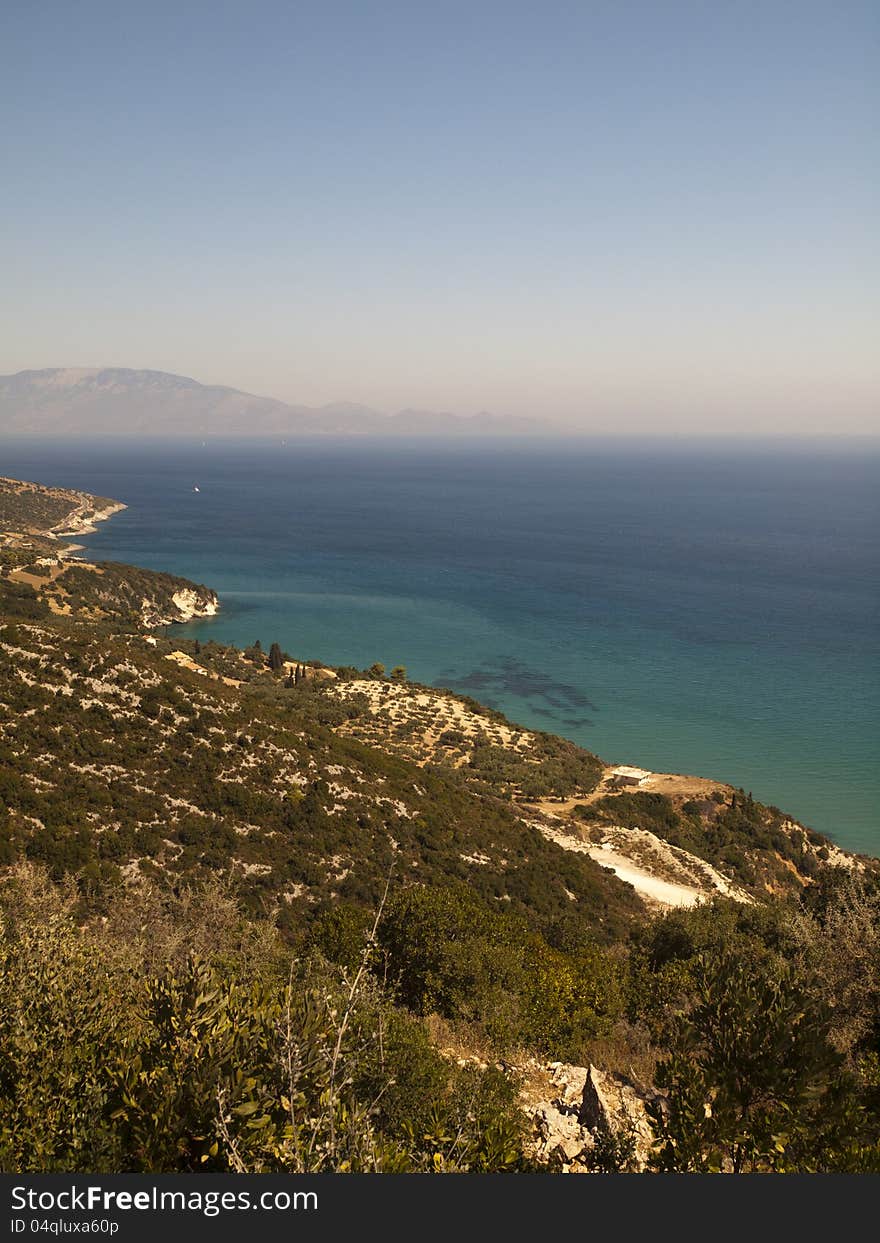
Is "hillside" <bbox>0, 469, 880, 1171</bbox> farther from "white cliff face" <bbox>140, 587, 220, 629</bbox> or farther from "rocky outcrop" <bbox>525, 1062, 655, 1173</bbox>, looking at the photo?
"white cliff face" <bbox>140, 587, 220, 629</bbox>

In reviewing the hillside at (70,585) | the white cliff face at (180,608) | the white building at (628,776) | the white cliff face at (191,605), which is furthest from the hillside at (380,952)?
the white cliff face at (191,605)

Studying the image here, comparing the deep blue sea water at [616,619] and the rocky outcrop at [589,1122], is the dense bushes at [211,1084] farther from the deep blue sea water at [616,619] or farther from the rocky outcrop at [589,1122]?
the deep blue sea water at [616,619]

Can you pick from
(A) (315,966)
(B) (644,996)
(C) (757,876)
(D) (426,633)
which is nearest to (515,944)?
(B) (644,996)

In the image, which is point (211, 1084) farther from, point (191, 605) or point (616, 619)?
point (616, 619)

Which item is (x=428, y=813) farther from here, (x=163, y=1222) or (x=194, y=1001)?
(x=163, y=1222)

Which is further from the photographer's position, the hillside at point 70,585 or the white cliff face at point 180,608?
the white cliff face at point 180,608

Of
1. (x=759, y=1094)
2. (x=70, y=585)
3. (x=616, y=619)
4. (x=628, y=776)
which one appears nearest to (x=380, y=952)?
(x=759, y=1094)
